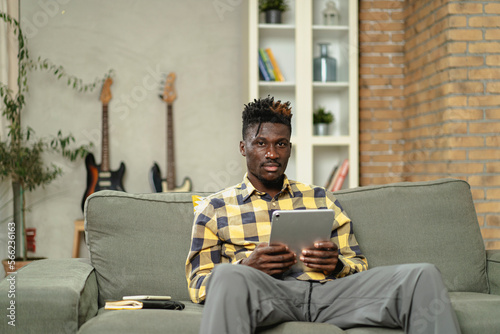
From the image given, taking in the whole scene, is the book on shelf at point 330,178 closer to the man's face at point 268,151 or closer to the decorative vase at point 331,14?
the decorative vase at point 331,14

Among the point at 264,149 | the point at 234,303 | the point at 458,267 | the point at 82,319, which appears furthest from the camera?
the point at 458,267

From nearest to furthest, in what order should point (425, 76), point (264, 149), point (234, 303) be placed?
1. point (234, 303)
2. point (264, 149)
3. point (425, 76)

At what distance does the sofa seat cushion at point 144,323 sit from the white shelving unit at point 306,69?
207 cm

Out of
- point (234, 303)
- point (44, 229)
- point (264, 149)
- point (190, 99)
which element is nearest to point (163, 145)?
point (190, 99)

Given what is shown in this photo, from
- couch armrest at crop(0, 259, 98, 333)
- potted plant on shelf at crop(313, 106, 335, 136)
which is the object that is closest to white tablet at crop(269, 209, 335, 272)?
couch armrest at crop(0, 259, 98, 333)

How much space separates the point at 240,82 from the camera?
13.5ft

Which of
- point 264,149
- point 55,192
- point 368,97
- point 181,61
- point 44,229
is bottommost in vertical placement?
point 44,229

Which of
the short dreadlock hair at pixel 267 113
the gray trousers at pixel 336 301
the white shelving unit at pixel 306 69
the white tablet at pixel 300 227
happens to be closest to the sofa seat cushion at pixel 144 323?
the gray trousers at pixel 336 301

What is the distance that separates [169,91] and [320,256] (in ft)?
8.16

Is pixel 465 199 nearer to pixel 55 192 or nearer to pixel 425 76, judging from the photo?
pixel 425 76

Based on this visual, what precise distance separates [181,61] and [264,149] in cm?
225

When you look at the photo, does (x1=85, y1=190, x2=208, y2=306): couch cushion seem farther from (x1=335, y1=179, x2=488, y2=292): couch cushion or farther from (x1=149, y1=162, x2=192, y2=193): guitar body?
(x1=149, y1=162, x2=192, y2=193): guitar body

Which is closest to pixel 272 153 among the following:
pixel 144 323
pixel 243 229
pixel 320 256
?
pixel 243 229

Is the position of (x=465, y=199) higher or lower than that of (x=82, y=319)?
higher
